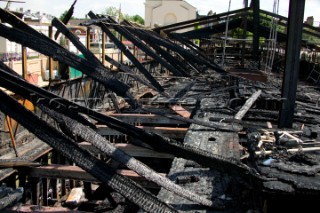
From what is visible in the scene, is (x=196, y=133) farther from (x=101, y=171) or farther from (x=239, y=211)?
(x=101, y=171)

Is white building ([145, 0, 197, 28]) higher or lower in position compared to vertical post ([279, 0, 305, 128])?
higher

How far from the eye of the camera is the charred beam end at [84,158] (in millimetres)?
3229

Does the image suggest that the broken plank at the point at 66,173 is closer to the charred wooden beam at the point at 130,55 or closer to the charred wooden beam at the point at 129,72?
the charred wooden beam at the point at 129,72

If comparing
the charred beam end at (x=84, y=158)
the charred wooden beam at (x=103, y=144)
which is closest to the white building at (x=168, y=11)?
the charred wooden beam at (x=103, y=144)

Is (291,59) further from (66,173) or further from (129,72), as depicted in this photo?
(129,72)

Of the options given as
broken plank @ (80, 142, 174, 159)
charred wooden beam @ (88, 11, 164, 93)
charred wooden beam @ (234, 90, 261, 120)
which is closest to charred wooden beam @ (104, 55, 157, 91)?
charred wooden beam @ (88, 11, 164, 93)

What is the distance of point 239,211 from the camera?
158 inches

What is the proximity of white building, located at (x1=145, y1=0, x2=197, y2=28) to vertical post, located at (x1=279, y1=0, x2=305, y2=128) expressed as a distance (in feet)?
307

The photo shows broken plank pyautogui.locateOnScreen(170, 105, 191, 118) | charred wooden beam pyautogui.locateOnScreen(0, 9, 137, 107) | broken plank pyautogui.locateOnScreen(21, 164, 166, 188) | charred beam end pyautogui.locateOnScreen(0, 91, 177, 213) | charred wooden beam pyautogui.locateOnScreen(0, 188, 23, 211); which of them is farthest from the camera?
broken plank pyautogui.locateOnScreen(170, 105, 191, 118)

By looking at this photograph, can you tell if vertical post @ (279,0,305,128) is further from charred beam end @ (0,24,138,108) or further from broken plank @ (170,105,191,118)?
charred beam end @ (0,24,138,108)

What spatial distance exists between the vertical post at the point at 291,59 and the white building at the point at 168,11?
93.4 m

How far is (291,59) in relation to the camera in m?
6.07

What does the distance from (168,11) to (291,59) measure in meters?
94.8

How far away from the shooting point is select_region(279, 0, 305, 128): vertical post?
5866mm
